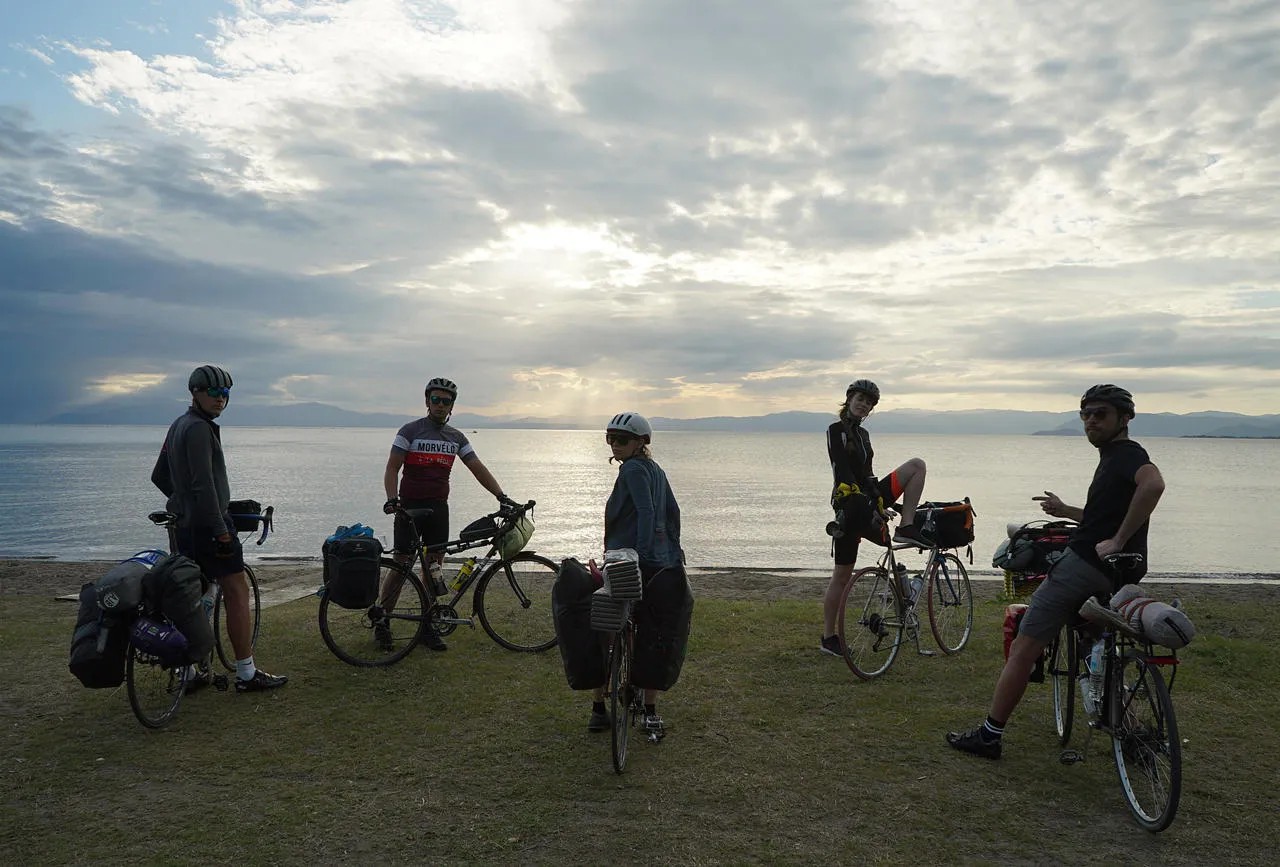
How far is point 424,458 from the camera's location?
7977 millimetres

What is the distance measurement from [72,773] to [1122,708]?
649 cm

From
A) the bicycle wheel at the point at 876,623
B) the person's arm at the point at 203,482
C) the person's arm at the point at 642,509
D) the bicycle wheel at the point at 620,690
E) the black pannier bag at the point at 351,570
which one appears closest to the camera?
the bicycle wheel at the point at 620,690

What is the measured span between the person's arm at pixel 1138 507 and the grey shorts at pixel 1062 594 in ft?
0.76

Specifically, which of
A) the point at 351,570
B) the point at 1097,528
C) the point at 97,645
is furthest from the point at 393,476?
the point at 1097,528

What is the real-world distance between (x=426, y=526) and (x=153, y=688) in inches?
103

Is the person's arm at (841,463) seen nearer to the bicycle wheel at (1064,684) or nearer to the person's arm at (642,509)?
the bicycle wheel at (1064,684)

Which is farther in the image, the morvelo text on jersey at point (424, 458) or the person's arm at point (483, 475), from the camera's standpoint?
the person's arm at point (483, 475)

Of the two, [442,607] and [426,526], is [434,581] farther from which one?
[426,526]

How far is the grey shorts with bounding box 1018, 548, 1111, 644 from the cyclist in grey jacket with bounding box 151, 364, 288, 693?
224 inches

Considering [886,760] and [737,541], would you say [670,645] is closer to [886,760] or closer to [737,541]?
[886,760]

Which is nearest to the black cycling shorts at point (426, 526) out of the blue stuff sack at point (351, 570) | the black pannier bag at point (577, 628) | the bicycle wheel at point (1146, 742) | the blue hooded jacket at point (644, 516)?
the blue stuff sack at point (351, 570)

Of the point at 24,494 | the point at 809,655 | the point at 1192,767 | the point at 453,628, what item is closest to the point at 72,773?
the point at 453,628

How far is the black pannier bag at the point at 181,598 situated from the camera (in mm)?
5594

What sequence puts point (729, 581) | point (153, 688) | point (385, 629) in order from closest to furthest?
1. point (153, 688)
2. point (385, 629)
3. point (729, 581)
